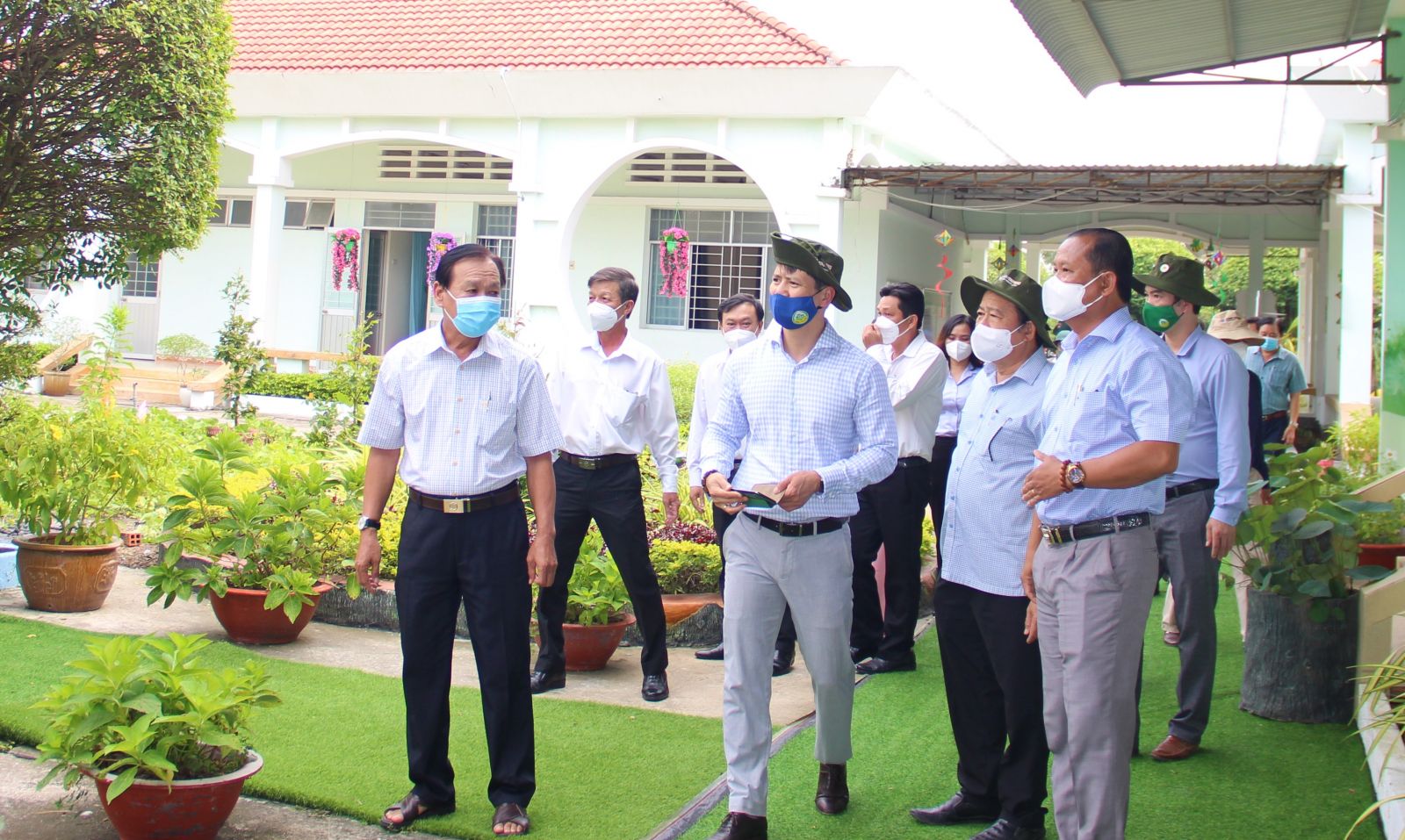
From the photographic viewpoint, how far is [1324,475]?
6125 millimetres

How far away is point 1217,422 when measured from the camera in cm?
515

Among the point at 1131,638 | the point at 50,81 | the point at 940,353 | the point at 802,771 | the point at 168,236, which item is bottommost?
the point at 802,771

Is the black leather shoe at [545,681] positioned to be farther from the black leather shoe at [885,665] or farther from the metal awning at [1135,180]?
the metal awning at [1135,180]

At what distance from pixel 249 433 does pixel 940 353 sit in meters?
6.53

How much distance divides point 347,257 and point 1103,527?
1848 cm

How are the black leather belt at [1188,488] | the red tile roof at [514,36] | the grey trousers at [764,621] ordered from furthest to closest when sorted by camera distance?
the red tile roof at [514,36] < the black leather belt at [1188,488] < the grey trousers at [764,621]

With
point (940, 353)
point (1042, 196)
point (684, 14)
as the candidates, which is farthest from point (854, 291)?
point (940, 353)

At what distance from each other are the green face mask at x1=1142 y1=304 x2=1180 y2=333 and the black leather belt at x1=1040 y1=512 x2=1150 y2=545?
1.66m

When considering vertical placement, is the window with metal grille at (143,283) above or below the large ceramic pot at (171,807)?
above

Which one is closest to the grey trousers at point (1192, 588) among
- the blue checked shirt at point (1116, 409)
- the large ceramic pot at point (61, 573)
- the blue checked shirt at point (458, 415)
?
the blue checked shirt at point (1116, 409)

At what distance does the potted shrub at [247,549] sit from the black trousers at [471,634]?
89.2 inches

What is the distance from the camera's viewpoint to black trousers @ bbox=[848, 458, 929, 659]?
670cm

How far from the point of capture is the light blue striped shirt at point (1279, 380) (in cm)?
1185

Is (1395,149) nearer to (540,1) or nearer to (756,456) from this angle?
(756,456)
